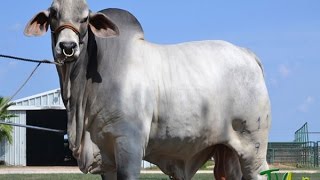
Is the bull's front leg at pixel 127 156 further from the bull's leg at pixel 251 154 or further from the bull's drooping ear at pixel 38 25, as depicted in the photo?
the bull's leg at pixel 251 154

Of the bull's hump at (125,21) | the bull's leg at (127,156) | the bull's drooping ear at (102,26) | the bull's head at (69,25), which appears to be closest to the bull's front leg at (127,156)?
the bull's leg at (127,156)

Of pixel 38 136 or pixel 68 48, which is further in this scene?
pixel 38 136

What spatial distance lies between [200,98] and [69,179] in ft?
46.3

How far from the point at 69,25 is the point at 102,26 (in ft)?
1.44

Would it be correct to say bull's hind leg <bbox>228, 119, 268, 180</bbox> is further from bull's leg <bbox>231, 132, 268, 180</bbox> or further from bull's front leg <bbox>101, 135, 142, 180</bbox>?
bull's front leg <bbox>101, 135, 142, 180</bbox>

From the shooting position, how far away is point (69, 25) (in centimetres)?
594

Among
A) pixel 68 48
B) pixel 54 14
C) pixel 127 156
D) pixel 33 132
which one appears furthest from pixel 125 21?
pixel 33 132

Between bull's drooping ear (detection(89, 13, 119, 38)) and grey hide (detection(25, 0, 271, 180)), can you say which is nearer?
grey hide (detection(25, 0, 271, 180))

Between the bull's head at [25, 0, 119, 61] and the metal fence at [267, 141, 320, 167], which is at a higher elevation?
the bull's head at [25, 0, 119, 61]

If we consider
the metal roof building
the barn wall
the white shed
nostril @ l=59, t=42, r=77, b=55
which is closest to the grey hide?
nostril @ l=59, t=42, r=77, b=55

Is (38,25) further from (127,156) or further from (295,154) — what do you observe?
(295,154)

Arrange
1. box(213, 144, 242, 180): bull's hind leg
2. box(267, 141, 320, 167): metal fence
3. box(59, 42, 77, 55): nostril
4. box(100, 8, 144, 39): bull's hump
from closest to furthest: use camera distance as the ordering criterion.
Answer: box(59, 42, 77, 55): nostril, box(100, 8, 144, 39): bull's hump, box(213, 144, 242, 180): bull's hind leg, box(267, 141, 320, 167): metal fence

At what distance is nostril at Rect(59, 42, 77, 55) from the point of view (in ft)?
19.1

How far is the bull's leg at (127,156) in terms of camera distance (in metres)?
6.05
